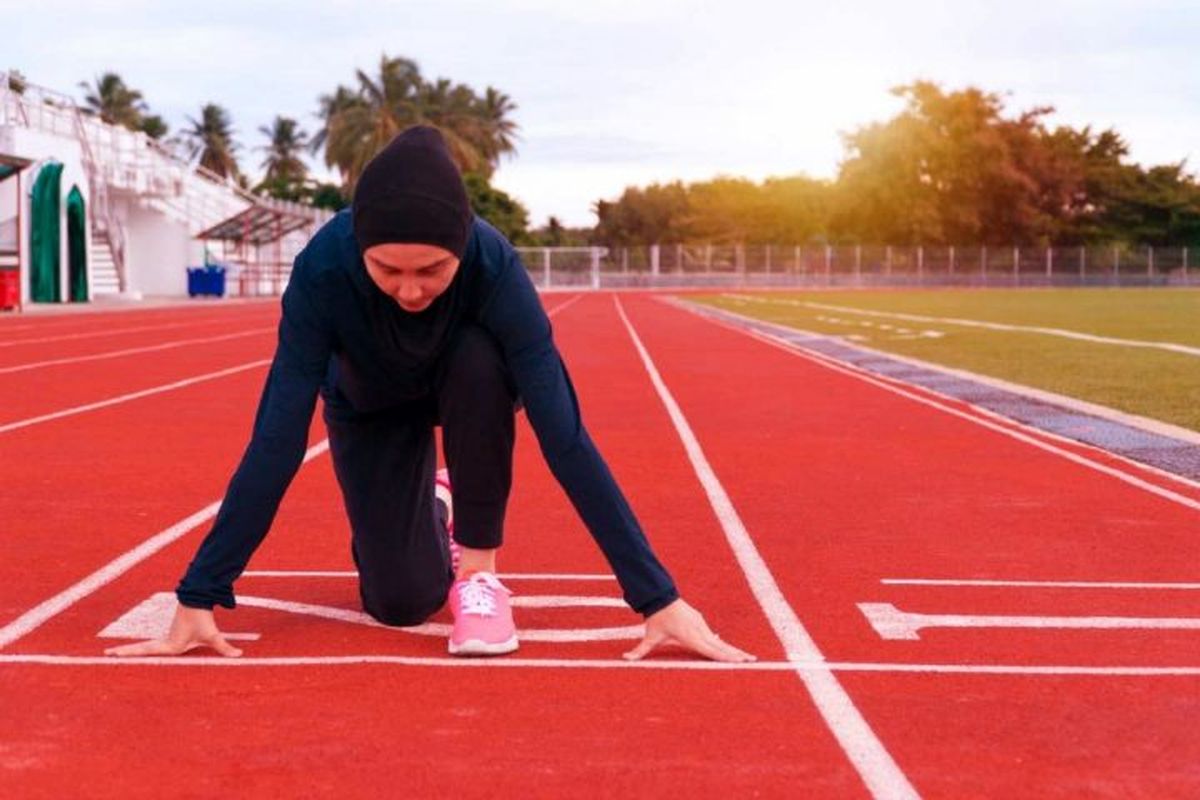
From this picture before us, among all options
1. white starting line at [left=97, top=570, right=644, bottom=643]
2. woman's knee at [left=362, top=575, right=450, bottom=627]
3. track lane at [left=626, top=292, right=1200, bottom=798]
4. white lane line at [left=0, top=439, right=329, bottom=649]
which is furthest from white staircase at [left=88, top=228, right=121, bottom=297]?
woman's knee at [left=362, top=575, right=450, bottom=627]

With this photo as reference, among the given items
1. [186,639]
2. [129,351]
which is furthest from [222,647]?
[129,351]

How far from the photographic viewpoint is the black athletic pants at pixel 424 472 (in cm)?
464

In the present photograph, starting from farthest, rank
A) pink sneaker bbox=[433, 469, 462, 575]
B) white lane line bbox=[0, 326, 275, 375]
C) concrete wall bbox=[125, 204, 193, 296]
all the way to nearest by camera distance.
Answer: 1. concrete wall bbox=[125, 204, 193, 296]
2. white lane line bbox=[0, 326, 275, 375]
3. pink sneaker bbox=[433, 469, 462, 575]

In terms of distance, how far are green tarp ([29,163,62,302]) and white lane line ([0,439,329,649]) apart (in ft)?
122

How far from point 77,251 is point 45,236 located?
6.92 ft

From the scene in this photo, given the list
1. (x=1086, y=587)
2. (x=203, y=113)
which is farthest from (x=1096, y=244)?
(x=1086, y=587)

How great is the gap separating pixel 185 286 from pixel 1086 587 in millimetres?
56547

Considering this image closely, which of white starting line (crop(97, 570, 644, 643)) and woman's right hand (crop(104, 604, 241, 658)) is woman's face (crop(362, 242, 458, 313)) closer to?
woman's right hand (crop(104, 604, 241, 658))

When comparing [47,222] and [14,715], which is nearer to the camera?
[14,715]

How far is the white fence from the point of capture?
7512cm

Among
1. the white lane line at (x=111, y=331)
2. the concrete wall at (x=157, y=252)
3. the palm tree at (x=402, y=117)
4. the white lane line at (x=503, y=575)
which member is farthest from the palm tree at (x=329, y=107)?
the white lane line at (x=503, y=575)

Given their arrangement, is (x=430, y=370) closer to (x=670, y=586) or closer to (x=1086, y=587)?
(x=670, y=586)

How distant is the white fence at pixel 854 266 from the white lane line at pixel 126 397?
55.4 metres

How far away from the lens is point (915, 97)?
291ft
